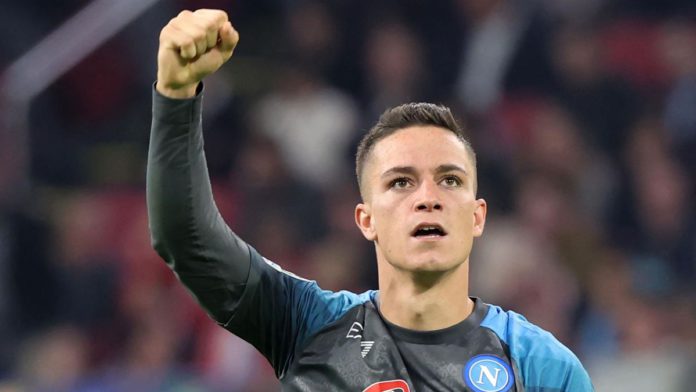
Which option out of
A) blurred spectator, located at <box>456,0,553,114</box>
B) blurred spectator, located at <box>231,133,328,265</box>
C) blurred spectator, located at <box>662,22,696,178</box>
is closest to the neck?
blurred spectator, located at <box>231,133,328,265</box>

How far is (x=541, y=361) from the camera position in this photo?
3.13 meters

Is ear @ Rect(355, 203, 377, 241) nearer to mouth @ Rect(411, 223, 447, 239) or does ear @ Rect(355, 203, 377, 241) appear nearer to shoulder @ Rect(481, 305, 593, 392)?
mouth @ Rect(411, 223, 447, 239)

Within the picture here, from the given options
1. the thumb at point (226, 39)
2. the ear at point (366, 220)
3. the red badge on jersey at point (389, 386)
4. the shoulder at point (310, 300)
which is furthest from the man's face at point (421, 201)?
the thumb at point (226, 39)

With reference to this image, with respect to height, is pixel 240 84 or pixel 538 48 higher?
pixel 538 48

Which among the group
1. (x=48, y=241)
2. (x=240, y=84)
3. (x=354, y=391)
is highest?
(x=240, y=84)

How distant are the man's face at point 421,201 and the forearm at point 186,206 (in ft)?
1.39

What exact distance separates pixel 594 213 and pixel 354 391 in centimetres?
418

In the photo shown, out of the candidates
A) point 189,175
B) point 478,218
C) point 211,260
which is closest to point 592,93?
point 478,218

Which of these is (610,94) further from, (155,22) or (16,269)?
(16,269)

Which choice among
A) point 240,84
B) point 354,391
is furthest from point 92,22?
point 354,391

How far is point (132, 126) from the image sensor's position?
780 cm

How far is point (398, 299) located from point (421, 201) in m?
0.28

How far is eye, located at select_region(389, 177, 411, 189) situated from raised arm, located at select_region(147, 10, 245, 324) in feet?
1.44

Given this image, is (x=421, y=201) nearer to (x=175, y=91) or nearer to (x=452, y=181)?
(x=452, y=181)
